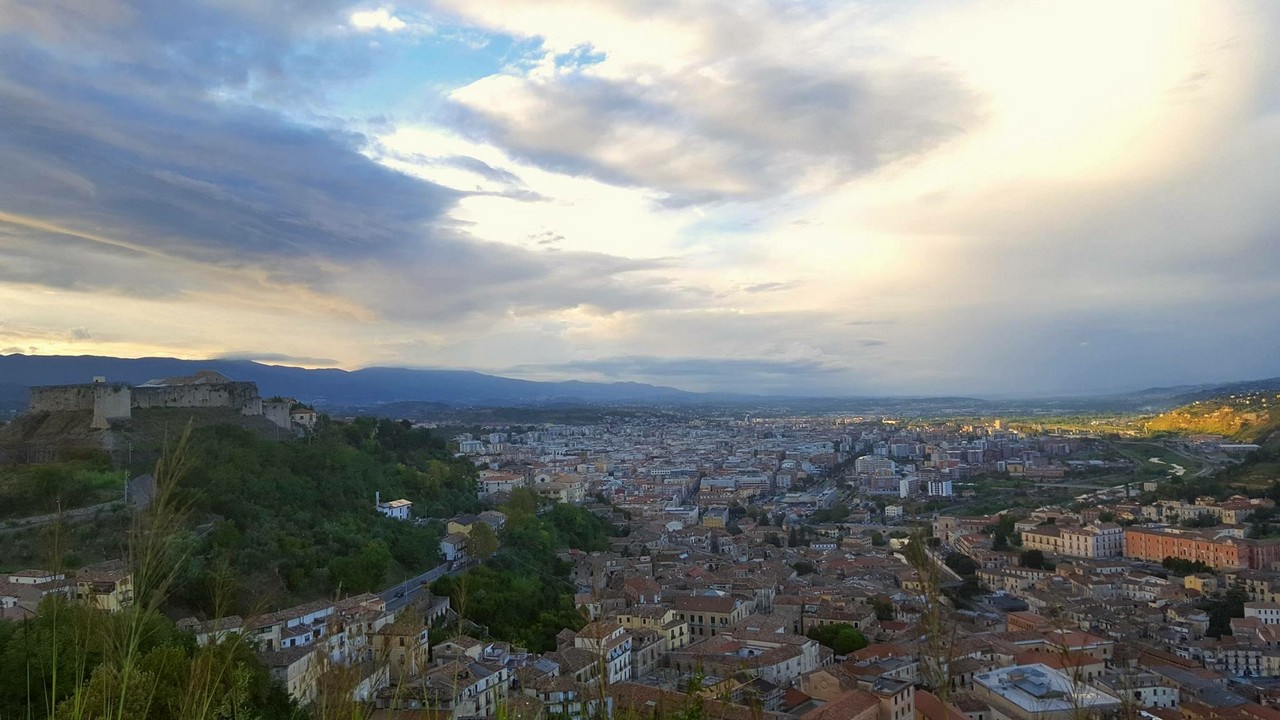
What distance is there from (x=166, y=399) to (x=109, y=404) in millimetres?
2376

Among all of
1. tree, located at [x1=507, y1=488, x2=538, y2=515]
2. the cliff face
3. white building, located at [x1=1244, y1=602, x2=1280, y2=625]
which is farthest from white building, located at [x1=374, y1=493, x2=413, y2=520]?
the cliff face

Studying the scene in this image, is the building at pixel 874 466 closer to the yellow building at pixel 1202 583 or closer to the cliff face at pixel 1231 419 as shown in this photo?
the cliff face at pixel 1231 419

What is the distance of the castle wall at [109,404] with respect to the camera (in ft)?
66.6

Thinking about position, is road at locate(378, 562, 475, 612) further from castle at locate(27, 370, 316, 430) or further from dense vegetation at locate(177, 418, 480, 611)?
castle at locate(27, 370, 316, 430)

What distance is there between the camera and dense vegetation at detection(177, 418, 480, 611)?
1603cm

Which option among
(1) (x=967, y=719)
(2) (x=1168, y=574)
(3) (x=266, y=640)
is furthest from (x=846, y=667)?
(2) (x=1168, y=574)

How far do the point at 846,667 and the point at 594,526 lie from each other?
1707 centimetres

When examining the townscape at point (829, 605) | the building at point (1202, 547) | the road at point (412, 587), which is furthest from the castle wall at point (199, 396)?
the building at point (1202, 547)

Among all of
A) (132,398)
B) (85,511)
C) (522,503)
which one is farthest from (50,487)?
(522,503)

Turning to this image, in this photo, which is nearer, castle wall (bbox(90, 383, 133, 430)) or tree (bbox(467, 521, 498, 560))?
castle wall (bbox(90, 383, 133, 430))

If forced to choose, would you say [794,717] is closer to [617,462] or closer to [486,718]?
[486,718]

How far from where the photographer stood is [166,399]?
23.1 metres

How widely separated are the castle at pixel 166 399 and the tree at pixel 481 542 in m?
8.52

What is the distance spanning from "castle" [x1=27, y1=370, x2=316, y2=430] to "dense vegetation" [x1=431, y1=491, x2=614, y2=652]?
8379 mm
